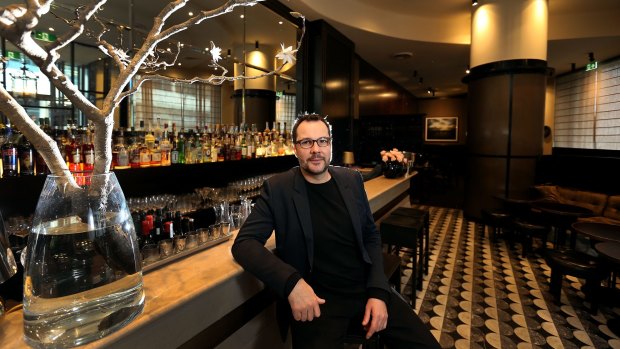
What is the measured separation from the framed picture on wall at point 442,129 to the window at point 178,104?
12.3m

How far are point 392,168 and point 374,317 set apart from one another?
130 inches

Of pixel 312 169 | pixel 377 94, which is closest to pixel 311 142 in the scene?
pixel 312 169

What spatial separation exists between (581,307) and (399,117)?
5773 mm

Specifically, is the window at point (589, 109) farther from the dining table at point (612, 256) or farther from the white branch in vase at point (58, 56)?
the white branch in vase at point (58, 56)

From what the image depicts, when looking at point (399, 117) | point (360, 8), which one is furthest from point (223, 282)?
point (399, 117)

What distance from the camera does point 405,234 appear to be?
2977mm

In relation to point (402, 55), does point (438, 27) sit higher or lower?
higher

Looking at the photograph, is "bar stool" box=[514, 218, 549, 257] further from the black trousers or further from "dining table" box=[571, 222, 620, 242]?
the black trousers

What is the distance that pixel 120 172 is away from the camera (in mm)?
1893

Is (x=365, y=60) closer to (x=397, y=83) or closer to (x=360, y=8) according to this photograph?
(x=360, y=8)

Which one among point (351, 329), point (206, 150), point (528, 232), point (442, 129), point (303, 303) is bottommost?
point (528, 232)

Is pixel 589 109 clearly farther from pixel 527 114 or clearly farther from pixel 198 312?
pixel 198 312

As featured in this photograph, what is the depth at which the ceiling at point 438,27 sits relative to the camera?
5.74m

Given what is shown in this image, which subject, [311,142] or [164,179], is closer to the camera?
[311,142]
